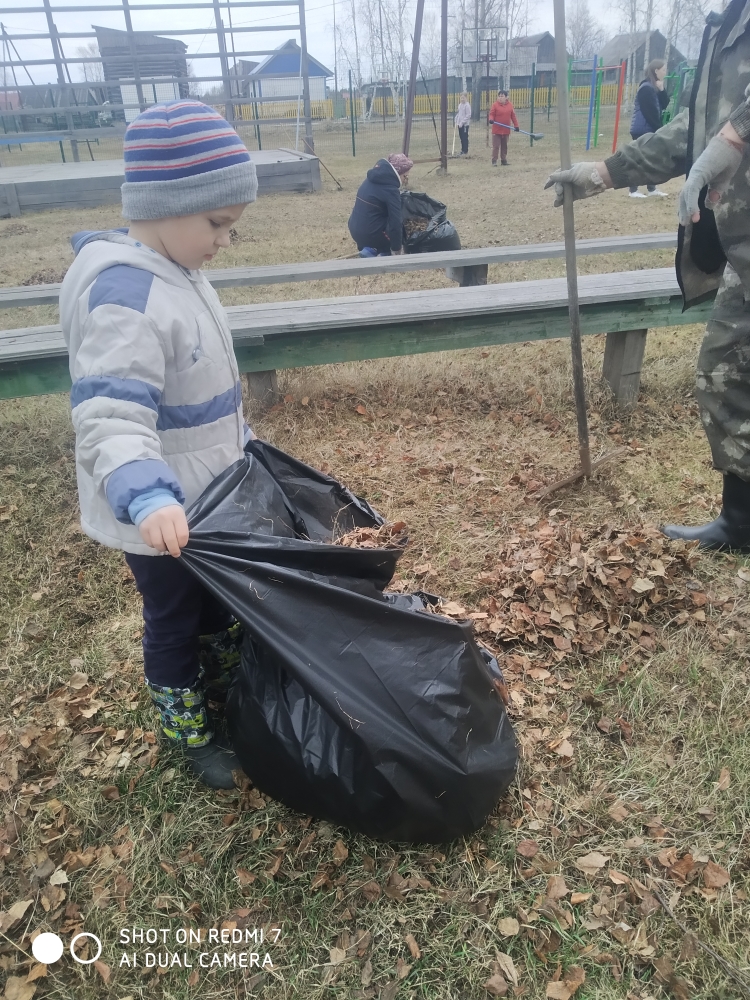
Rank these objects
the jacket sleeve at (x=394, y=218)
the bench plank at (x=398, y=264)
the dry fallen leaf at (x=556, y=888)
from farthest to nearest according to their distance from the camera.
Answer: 1. the jacket sleeve at (x=394, y=218)
2. the bench plank at (x=398, y=264)
3. the dry fallen leaf at (x=556, y=888)

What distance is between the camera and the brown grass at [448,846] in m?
1.54

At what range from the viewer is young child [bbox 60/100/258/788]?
1.34 m

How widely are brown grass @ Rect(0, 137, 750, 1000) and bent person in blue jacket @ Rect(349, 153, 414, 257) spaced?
3873mm

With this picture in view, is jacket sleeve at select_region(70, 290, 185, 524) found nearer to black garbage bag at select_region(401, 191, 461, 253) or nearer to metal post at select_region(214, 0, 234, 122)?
black garbage bag at select_region(401, 191, 461, 253)

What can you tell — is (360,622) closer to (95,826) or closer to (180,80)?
(95,826)

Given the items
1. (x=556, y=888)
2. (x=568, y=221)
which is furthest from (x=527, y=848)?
(x=568, y=221)

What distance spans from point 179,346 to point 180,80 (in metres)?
16.5

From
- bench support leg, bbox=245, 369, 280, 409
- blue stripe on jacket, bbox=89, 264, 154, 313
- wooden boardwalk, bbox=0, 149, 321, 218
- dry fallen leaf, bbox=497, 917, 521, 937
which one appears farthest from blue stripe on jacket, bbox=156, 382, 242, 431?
wooden boardwalk, bbox=0, 149, 321, 218

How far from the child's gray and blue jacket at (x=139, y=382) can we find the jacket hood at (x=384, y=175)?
552cm

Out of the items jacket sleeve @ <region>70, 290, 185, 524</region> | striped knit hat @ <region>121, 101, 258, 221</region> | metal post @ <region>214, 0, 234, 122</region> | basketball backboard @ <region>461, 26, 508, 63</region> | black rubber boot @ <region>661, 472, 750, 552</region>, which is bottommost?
black rubber boot @ <region>661, 472, 750, 552</region>

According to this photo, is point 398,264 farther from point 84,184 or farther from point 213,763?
point 84,184

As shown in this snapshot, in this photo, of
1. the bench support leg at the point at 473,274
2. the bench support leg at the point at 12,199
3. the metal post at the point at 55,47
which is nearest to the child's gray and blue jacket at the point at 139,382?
the bench support leg at the point at 473,274

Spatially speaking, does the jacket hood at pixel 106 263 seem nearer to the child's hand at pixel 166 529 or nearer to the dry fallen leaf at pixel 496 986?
the child's hand at pixel 166 529

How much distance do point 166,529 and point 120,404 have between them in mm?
274
